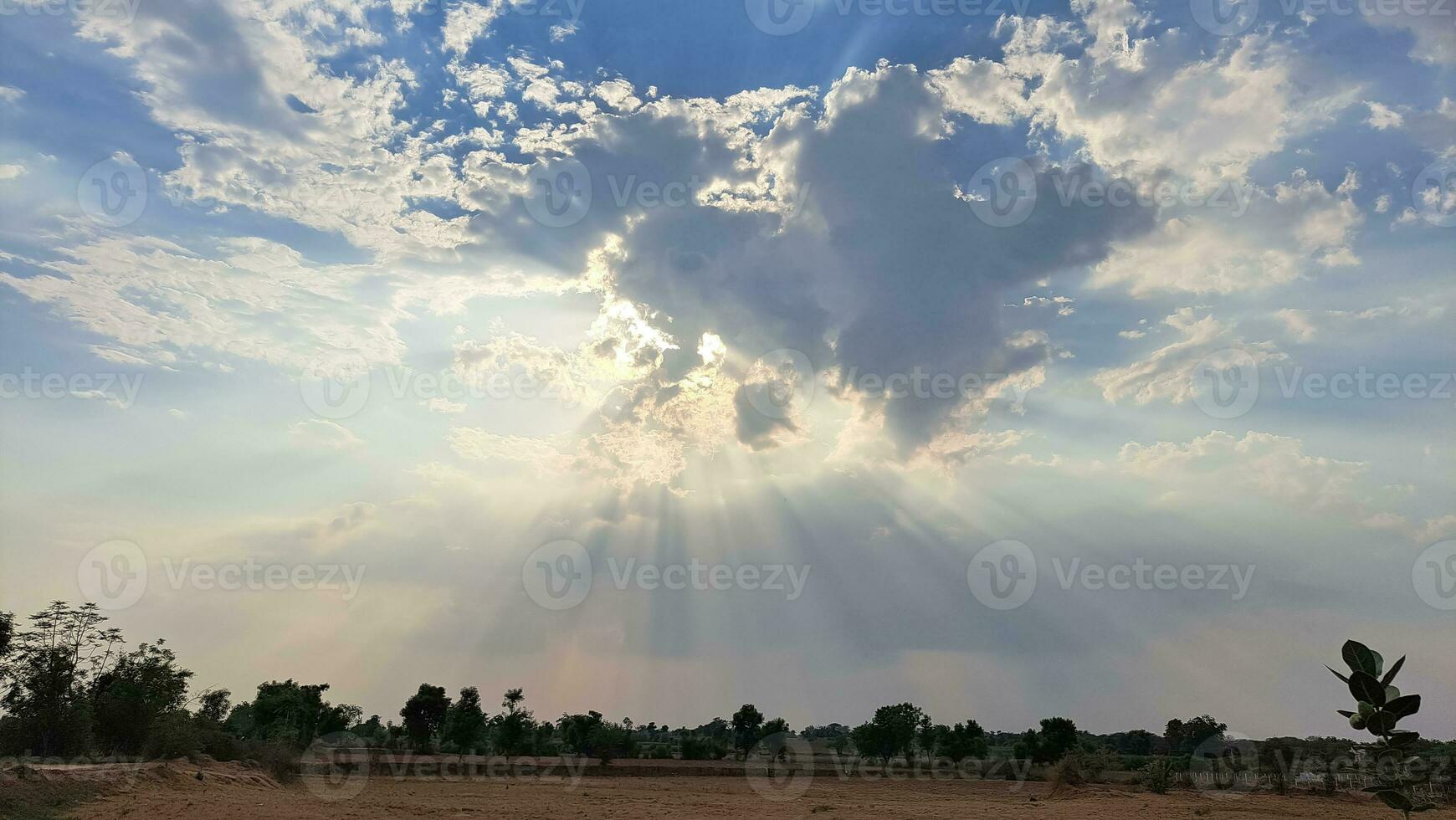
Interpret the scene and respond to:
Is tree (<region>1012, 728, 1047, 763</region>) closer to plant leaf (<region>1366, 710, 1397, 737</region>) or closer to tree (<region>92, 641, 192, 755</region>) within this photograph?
tree (<region>92, 641, 192, 755</region>)

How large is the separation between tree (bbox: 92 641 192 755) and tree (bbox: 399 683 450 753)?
171 feet

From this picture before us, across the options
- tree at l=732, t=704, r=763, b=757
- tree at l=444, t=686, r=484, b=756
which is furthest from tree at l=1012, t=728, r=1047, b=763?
tree at l=444, t=686, r=484, b=756

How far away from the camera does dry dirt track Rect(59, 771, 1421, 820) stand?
3284 cm

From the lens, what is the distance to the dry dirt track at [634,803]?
32844 mm

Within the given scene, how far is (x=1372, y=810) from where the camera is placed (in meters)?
44.2

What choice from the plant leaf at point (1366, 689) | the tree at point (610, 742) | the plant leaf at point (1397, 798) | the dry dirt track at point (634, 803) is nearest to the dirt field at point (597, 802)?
the dry dirt track at point (634, 803)

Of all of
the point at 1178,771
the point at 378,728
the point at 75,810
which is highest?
the point at 75,810

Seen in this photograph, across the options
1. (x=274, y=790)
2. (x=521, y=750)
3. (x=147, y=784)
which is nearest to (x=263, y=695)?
(x=521, y=750)

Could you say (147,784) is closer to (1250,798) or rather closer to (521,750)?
(1250,798)

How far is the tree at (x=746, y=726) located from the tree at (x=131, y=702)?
81.7m

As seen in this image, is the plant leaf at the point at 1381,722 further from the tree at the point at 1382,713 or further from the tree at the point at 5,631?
the tree at the point at 5,631

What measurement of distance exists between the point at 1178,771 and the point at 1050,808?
2324 centimetres

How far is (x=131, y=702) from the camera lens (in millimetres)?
52312

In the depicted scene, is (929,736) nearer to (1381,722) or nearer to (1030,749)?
(1030,749)
